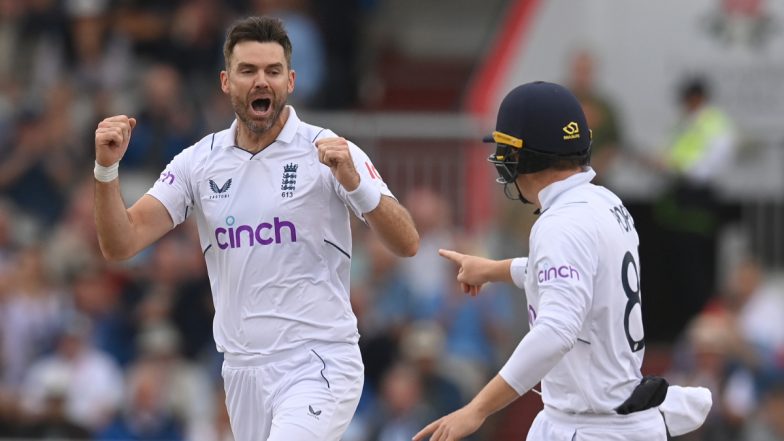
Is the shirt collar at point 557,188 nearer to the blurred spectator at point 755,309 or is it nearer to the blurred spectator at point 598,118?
the blurred spectator at point 598,118

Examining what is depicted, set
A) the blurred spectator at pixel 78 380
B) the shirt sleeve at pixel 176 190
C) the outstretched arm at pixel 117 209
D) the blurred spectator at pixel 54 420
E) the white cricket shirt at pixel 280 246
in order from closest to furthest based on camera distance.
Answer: the outstretched arm at pixel 117 209 < the white cricket shirt at pixel 280 246 < the shirt sleeve at pixel 176 190 < the blurred spectator at pixel 54 420 < the blurred spectator at pixel 78 380

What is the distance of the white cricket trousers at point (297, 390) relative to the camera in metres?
7.61

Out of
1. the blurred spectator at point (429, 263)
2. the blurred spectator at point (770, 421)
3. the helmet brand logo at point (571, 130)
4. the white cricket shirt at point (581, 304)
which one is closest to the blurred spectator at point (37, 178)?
the blurred spectator at point (429, 263)

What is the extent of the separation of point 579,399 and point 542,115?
1247 millimetres

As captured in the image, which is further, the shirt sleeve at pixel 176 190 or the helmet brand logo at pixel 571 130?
the shirt sleeve at pixel 176 190

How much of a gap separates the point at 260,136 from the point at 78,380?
7.01 m

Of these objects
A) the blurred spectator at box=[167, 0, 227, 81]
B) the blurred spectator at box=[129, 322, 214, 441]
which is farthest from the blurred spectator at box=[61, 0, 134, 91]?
the blurred spectator at box=[129, 322, 214, 441]

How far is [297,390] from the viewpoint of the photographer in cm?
766

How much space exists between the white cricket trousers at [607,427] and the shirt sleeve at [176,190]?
213 cm

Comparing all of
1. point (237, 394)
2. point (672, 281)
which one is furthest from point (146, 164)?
point (237, 394)

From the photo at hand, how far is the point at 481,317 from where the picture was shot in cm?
1434

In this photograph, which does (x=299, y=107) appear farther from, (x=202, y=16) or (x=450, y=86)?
(x=450, y=86)

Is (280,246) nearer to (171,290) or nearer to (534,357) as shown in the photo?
(534,357)

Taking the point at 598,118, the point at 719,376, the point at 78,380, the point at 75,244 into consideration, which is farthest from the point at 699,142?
the point at 78,380
